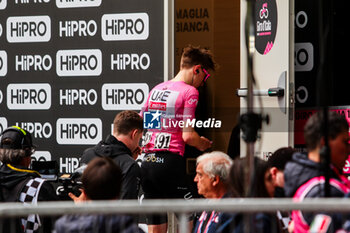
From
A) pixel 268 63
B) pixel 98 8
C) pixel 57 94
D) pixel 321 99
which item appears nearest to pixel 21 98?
pixel 57 94

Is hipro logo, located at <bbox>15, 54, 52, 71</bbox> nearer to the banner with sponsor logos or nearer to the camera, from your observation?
the banner with sponsor logos

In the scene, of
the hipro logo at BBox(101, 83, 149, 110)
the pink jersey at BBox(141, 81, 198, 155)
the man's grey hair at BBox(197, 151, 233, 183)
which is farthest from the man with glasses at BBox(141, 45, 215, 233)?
the man's grey hair at BBox(197, 151, 233, 183)

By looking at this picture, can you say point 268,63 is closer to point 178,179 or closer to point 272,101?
point 272,101

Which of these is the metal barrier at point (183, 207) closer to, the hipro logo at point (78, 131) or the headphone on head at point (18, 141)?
the headphone on head at point (18, 141)

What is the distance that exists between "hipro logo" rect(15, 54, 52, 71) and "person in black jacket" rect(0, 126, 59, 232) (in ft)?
5.95

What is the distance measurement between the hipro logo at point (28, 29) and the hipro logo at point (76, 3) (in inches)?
7.0

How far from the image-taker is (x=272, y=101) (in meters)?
6.25

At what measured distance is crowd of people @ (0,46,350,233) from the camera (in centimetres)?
337

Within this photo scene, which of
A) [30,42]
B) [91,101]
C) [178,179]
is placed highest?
[30,42]

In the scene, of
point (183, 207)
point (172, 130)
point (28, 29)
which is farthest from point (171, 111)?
point (183, 207)

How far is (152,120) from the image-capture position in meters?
6.41

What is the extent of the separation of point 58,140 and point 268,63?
1.99 metres

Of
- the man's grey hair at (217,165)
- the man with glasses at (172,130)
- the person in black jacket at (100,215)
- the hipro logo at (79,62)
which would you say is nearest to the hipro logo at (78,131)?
the hipro logo at (79,62)

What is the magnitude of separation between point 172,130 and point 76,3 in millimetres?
1465
